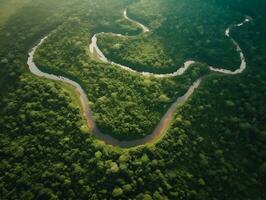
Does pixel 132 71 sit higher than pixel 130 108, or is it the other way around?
pixel 132 71

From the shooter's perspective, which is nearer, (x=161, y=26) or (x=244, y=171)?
(x=244, y=171)

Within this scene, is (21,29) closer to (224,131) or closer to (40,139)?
(40,139)

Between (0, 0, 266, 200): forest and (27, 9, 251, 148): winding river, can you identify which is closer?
(0, 0, 266, 200): forest

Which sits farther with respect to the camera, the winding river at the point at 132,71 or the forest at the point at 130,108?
the winding river at the point at 132,71

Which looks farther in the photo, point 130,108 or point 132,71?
point 132,71

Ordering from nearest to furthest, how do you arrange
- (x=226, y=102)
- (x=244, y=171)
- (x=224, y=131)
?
1. (x=244, y=171)
2. (x=224, y=131)
3. (x=226, y=102)

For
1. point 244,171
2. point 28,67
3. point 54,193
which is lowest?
point 244,171

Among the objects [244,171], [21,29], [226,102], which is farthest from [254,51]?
[21,29]

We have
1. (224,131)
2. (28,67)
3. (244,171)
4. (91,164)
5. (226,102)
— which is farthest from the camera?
(28,67)
